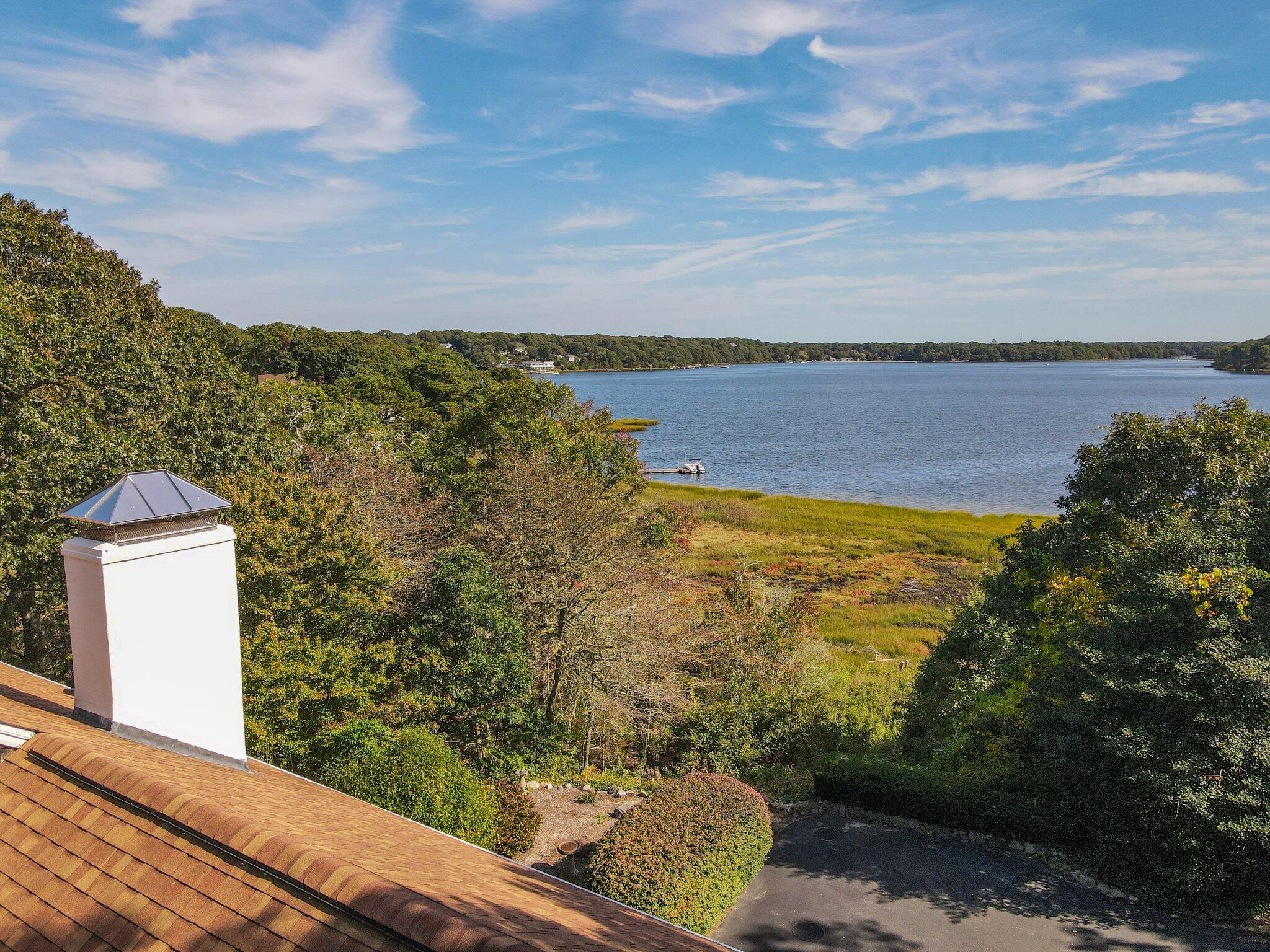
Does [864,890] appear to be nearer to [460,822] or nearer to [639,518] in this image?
[460,822]

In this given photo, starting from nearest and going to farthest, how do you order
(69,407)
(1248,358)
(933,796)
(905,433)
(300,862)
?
1. (300,862)
2. (933,796)
3. (69,407)
4. (905,433)
5. (1248,358)

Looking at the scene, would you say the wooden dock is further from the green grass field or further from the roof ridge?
the roof ridge

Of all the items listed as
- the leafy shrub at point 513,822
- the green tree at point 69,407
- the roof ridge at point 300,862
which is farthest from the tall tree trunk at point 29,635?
the roof ridge at point 300,862

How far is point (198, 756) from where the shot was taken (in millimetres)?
5543

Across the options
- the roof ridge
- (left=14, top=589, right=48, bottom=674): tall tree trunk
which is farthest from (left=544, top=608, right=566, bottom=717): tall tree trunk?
the roof ridge

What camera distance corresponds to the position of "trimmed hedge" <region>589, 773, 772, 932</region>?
923 centimetres

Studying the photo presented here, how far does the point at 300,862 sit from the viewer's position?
11.8 feet

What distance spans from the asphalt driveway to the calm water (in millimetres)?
14778

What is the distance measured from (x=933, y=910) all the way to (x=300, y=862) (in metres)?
9.34

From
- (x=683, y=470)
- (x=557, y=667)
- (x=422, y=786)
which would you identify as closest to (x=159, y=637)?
(x=422, y=786)

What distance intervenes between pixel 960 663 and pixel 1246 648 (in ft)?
20.6

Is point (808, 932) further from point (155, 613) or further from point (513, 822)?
point (155, 613)

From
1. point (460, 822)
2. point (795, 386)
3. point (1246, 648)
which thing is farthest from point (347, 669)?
point (795, 386)

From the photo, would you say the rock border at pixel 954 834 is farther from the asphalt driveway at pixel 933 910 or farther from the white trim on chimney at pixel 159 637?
the white trim on chimney at pixel 159 637
